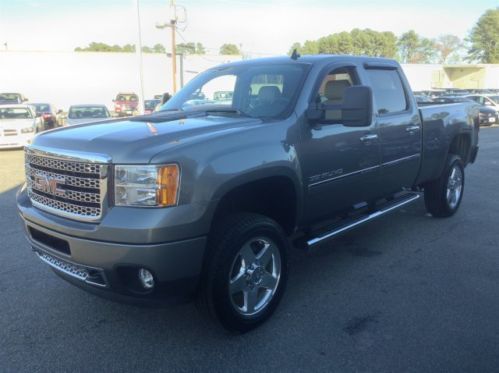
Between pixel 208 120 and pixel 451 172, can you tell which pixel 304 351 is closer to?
pixel 208 120

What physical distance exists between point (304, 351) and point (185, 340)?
859 millimetres

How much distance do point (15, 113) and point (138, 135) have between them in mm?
15129

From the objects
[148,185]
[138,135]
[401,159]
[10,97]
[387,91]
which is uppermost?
[387,91]

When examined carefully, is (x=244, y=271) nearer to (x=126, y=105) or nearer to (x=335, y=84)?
(x=335, y=84)

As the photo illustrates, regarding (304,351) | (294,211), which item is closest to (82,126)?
(294,211)

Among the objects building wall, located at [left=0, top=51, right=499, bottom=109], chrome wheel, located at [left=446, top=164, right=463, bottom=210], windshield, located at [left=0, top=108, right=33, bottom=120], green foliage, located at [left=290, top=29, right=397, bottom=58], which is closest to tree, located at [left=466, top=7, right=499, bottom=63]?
green foliage, located at [left=290, top=29, right=397, bottom=58]

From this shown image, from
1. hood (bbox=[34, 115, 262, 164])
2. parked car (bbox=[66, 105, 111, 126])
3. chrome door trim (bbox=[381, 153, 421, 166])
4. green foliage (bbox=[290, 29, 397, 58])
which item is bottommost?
parked car (bbox=[66, 105, 111, 126])

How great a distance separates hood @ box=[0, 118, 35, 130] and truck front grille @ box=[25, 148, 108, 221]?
13.4 metres

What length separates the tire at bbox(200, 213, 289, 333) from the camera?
306cm

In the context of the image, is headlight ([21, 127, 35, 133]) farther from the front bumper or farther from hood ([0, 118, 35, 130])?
the front bumper

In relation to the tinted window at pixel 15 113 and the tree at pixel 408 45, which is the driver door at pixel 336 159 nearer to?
the tinted window at pixel 15 113

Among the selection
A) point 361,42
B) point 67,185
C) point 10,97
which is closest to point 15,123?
point 10,97

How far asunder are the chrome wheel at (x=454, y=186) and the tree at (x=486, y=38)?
311ft

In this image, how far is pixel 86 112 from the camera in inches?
673
